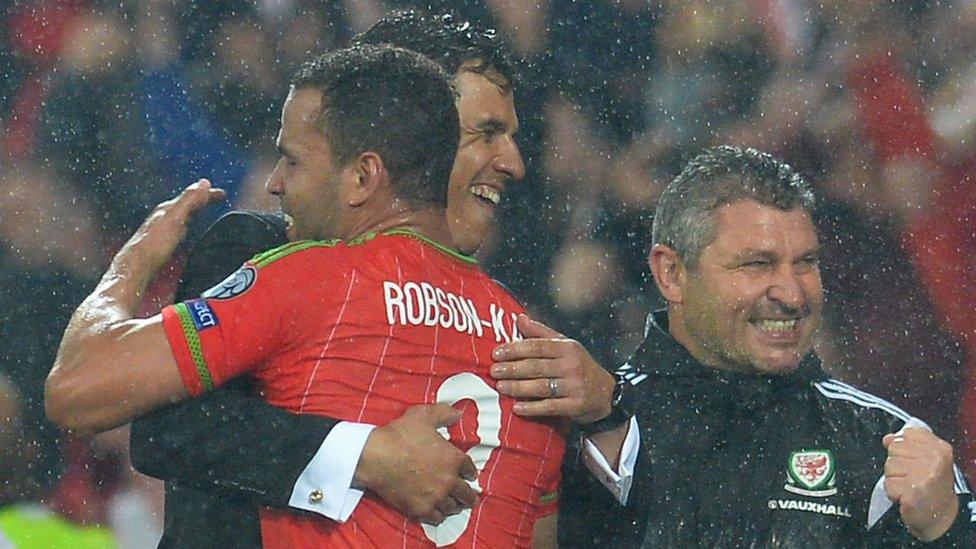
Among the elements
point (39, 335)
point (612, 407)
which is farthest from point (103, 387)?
point (39, 335)

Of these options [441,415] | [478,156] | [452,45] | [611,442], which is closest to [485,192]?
[478,156]

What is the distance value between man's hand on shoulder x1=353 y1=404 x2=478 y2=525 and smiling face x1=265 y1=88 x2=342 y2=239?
0.25 m

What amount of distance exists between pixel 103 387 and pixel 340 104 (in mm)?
449

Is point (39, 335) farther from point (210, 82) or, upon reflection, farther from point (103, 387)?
point (103, 387)

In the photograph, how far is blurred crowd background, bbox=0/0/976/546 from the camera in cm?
350

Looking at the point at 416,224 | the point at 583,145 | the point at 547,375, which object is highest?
the point at 583,145

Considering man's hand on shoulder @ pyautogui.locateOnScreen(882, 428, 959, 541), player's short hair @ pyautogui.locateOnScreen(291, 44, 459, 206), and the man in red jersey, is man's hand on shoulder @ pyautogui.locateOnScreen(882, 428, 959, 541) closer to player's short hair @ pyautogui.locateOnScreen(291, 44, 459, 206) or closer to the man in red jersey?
the man in red jersey

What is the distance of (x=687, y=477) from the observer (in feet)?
8.09

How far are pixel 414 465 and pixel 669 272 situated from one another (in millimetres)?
1118

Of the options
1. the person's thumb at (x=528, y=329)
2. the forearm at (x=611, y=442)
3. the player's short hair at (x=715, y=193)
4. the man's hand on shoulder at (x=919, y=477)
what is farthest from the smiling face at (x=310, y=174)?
the player's short hair at (x=715, y=193)

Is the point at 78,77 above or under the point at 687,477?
above

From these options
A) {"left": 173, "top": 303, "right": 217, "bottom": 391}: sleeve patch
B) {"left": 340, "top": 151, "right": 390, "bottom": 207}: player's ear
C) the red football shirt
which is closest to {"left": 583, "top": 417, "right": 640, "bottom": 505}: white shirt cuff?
the red football shirt

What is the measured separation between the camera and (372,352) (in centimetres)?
170

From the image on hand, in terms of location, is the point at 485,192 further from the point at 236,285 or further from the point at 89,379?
the point at 89,379
